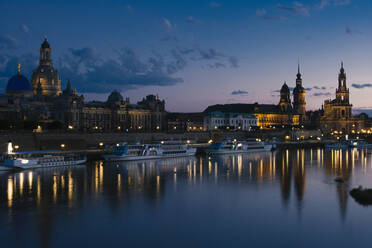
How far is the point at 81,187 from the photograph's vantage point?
36.6 m

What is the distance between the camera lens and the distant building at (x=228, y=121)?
4892 inches

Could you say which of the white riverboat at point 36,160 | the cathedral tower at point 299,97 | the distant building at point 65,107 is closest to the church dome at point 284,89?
the cathedral tower at point 299,97

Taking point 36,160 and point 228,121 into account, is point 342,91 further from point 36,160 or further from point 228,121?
point 36,160

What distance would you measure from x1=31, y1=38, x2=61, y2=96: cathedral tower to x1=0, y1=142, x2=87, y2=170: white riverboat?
187 ft

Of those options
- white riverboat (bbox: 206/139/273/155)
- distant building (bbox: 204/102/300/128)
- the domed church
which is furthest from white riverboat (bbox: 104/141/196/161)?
distant building (bbox: 204/102/300/128)

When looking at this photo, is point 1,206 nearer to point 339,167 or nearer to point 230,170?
point 230,170

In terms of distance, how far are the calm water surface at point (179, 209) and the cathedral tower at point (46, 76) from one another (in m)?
67.0

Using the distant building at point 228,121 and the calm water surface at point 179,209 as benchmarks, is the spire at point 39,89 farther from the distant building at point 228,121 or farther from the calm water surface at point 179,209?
the calm water surface at point 179,209

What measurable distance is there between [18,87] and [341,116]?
10220 centimetres

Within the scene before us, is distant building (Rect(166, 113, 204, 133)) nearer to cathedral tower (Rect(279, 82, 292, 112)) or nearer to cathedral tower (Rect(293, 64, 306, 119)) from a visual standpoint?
cathedral tower (Rect(279, 82, 292, 112))

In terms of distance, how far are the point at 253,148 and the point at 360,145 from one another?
32.2 metres

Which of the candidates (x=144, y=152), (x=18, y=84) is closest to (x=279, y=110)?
(x=18, y=84)

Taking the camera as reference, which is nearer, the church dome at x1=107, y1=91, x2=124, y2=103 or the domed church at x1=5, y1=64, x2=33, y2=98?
the domed church at x1=5, y1=64, x2=33, y2=98

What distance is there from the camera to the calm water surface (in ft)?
74.4
